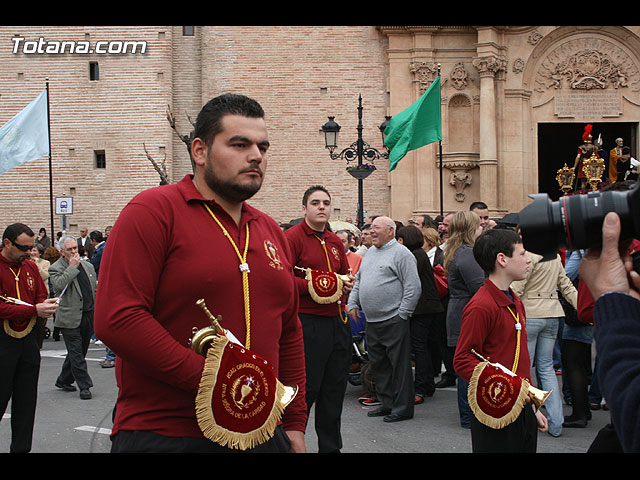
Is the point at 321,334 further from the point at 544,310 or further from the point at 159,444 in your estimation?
the point at 159,444

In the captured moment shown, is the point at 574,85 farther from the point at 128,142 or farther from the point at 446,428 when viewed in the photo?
the point at 446,428

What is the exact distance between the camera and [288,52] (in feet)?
88.3

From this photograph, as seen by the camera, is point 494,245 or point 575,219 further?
point 494,245

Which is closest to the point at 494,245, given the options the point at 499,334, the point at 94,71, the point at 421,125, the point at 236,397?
the point at 499,334

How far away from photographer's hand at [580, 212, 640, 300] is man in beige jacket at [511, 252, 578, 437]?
5.64m

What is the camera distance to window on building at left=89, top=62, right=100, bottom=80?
90.8 ft

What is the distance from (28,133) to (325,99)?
1205 centimetres

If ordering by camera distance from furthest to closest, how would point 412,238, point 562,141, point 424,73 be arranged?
point 562,141, point 424,73, point 412,238

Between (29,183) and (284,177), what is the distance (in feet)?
31.3

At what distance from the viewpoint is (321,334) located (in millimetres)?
6492

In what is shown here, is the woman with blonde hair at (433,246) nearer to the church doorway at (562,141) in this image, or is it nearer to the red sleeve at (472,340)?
the red sleeve at (472,340)

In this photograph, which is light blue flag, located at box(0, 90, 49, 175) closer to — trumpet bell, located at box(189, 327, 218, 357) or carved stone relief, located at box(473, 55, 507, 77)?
carved stone relief, located at box(473, 55, 507, 77)

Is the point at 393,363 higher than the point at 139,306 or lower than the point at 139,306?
lower
